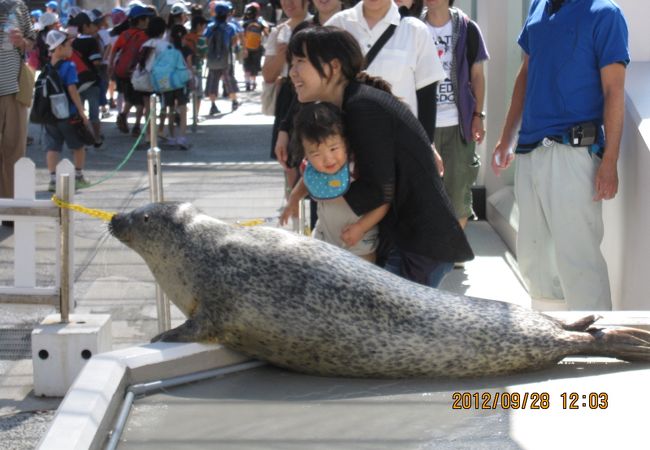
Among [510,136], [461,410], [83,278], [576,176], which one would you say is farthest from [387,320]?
[83,278]

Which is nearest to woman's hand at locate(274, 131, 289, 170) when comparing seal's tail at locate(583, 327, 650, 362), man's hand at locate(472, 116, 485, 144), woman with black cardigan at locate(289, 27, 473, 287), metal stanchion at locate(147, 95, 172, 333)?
woman with black cardigan at locate(289, 27, 473, 287)

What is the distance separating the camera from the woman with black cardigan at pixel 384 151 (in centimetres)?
444

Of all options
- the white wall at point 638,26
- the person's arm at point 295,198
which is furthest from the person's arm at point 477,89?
the person's arm at point 295,198

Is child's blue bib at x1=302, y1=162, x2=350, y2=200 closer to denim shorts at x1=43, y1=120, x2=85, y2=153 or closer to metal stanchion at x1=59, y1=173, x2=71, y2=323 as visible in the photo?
metal stanchion at x1=59, y1=173, x2=71, y2=323

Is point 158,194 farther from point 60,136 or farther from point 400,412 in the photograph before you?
point 60,136

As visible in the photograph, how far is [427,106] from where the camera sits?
566 centimetres

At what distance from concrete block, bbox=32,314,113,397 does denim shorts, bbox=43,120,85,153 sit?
5.86 meters

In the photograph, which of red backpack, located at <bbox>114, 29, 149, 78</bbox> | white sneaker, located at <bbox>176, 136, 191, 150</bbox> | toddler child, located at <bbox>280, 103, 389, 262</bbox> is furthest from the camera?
red backpack, located at <bbox>114, 29, 149, 78</bbox>

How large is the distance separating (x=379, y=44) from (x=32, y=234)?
8.22 feet

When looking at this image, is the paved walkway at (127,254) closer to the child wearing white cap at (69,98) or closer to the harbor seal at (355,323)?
the child wearing white cap at (69,98)

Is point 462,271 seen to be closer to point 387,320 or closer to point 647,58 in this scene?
point 647,58

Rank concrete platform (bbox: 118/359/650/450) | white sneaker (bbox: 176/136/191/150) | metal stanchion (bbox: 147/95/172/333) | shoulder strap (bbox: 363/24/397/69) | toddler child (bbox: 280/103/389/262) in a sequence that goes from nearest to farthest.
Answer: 1. concrete platform (bbox: 118/359/650/450)
2. toddler child (bbox: 280/103/389/262)
3. shoulder strap (bbox: 363/24/397/69)
4. metal stanchion (bbox: 147/95/172/333)
5. white sneaker (bbox: 176/136/191/150)

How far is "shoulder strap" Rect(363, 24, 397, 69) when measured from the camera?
17.9ft

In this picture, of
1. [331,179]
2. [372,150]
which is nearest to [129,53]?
[331,179]
